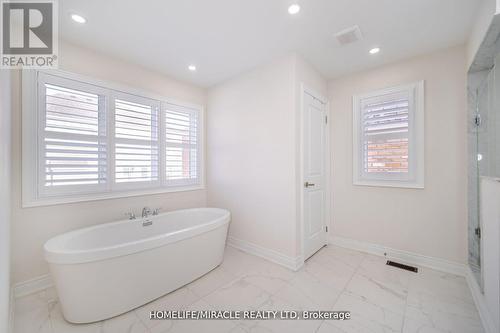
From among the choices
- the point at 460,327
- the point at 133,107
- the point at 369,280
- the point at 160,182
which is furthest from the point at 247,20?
the point at 460,327

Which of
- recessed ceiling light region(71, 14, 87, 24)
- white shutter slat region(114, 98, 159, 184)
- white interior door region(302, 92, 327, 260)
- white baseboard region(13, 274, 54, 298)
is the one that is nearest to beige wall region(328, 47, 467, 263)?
white interior door region(302, 92, 327, 260)

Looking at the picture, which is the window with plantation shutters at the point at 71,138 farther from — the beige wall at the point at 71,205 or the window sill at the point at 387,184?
the window sill at the point at 387,184

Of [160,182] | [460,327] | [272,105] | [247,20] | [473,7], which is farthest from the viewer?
[160,182]

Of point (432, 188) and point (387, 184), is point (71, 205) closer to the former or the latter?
point (387, 184)

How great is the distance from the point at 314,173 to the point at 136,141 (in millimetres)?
2433

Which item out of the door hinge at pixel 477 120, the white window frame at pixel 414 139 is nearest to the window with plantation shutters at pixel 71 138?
the white window frame at pixel 414 139

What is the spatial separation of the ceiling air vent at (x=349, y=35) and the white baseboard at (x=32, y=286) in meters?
3.83

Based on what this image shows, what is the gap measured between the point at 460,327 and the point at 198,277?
2258mm

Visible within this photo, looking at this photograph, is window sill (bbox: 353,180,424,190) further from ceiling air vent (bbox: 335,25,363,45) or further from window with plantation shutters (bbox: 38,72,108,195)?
window with plantation shutters (bbox: 38,72,108,195)

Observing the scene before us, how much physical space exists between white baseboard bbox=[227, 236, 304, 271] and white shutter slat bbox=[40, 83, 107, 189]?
194cm

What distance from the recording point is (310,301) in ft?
5.95

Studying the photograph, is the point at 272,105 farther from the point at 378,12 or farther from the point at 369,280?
the point at 369,280

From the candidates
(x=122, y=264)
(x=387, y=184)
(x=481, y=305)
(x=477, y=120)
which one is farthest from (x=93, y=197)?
(x=477, y=120)

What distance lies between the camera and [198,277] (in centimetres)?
217
